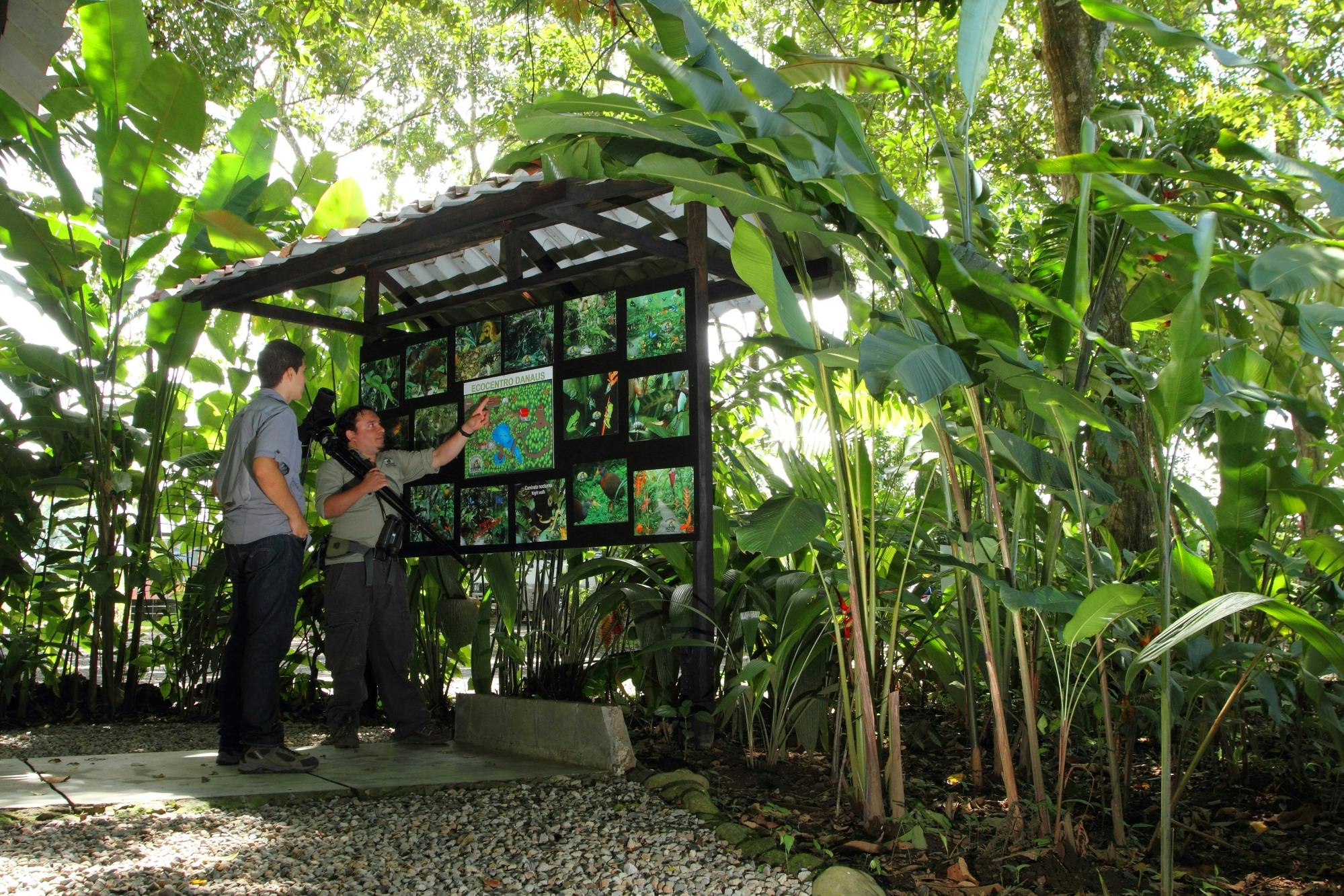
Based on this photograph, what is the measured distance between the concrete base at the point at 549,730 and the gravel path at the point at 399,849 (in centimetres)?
26

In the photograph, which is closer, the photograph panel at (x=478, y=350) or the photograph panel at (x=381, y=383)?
the photograph panel at (x=478, y=350)

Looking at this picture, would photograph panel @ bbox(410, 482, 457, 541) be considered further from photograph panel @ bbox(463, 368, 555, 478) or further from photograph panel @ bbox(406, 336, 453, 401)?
photograph panel @ bbox(406, 336, 453, 401)

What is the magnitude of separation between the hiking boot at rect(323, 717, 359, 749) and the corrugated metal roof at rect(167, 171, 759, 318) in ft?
6.75

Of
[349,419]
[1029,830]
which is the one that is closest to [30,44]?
[349,419]

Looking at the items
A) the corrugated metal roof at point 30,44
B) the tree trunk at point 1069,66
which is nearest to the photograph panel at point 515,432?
the corrugated metal roof at point 30,44

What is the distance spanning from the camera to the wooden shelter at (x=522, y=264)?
4012mm

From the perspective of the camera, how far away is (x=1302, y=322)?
2441 millimetres

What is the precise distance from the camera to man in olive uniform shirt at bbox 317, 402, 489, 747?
173 inches

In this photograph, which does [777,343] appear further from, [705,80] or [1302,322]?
[1302,322]

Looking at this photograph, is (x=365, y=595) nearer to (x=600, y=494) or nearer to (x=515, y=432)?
(x=515, y=432)

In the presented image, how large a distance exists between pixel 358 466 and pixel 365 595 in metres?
0.58

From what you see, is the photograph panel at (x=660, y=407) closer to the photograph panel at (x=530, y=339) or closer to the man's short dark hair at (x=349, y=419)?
the photograph panel at (x=530, y=339)

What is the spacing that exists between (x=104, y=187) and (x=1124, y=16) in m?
4.82

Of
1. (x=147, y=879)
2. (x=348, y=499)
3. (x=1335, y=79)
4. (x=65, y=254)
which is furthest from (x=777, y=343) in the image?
(x=1335, y=79)
